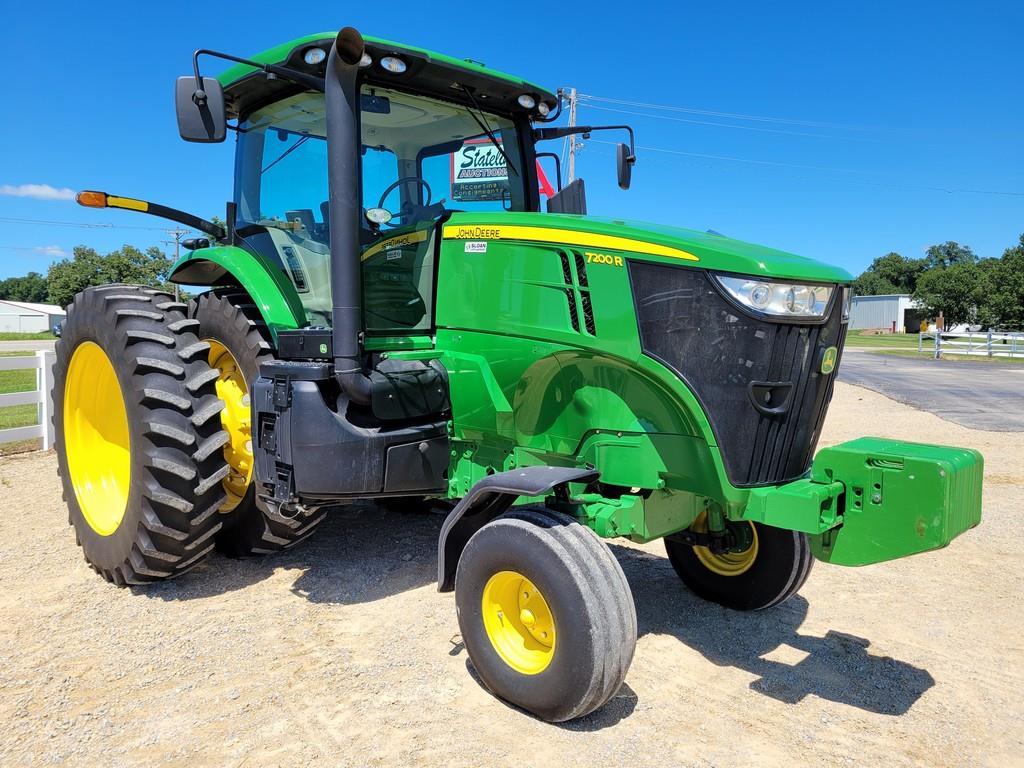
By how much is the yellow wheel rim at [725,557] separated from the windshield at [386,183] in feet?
5.78

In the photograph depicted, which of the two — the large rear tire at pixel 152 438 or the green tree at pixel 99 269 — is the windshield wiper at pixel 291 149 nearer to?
the large rear tire at pixel 152 438

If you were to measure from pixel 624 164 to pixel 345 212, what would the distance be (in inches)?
74.8

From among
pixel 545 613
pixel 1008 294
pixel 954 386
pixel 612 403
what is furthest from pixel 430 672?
pixel 1008 294

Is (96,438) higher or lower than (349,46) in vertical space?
lower

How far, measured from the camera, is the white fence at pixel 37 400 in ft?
27.6

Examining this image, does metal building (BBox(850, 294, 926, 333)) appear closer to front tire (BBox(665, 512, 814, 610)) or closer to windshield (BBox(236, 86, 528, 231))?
front tire (BBox(665, 512, 814, 610))

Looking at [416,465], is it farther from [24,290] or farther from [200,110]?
[24,290]

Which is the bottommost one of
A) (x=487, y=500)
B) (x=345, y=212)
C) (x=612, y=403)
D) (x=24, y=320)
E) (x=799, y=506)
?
(x=24, y=320)

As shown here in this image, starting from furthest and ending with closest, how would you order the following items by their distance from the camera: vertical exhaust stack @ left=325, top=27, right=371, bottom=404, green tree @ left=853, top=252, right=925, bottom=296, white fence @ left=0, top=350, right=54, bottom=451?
green tree @ left=853, top=252, right=925, bottom=296 → white fence @ left=0, top=350, right=54, bottom=451 → vertical exhaust stack @ left=325, top=27, right=371, bottom=404

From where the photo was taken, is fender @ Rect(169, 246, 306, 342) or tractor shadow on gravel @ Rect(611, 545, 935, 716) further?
fender @ Rect(169, 246, 306, 342)

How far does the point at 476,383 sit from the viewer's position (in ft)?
11.6

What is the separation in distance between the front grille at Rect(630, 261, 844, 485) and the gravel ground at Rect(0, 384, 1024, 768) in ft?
3.22

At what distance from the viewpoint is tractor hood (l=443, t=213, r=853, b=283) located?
2.81 meters

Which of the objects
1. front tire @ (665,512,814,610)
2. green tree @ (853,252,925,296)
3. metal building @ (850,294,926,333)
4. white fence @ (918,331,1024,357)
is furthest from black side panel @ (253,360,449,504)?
green tree @ (853,252,925,296)
